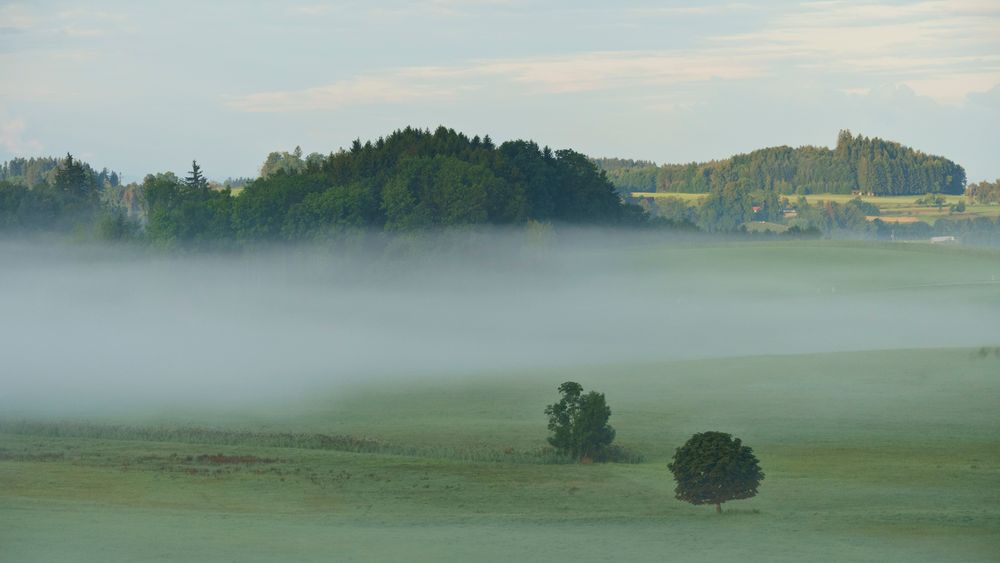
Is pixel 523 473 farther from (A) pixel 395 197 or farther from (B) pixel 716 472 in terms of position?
(A) pixel 395 197

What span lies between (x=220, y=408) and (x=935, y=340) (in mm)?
50813

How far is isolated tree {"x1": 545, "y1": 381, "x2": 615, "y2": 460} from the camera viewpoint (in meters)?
60.5

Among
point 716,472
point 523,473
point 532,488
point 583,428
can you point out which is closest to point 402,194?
point 583,428

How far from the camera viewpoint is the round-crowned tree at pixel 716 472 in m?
47.2

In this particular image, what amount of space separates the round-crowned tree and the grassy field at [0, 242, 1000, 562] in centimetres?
69

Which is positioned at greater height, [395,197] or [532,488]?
[395,197]

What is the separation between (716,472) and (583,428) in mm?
13835

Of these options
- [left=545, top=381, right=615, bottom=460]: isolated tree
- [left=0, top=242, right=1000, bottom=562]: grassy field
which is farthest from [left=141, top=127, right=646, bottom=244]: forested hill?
[left=545, top=381, right=615, bottom=460]: isolated tree

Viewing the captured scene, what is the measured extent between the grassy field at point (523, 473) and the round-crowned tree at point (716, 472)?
27.3 inches

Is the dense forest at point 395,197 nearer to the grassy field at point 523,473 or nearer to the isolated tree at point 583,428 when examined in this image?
the grassy field at point 523,473

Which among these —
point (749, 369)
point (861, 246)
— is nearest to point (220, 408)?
point (749, 369)

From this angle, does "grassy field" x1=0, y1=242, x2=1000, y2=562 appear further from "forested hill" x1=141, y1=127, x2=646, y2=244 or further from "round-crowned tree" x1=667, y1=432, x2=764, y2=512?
"forested hill" x1=141, y1=127, x2=646, y2=244

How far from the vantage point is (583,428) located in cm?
6062

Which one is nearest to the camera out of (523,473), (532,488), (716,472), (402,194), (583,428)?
(716,472)
